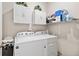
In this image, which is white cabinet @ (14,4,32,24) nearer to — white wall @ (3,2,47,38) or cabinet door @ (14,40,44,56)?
white wall @ (3,2,47,38)

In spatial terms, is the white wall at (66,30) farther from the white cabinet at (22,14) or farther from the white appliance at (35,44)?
the white cabinet at (22,14)

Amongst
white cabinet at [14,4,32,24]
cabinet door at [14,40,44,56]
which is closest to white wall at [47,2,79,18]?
white cabinet at [14,4,32,24]

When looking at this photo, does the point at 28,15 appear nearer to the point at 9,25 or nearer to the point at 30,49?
the point at 9,25

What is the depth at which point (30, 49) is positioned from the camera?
130 centimetres

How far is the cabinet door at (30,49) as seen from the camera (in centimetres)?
126

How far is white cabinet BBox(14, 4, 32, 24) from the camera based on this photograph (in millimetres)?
1334

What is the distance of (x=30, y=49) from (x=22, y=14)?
1.50ft

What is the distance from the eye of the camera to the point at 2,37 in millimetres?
1281

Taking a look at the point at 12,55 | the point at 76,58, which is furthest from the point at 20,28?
the point at 76,58

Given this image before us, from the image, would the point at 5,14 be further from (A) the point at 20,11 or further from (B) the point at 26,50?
(B) the point at 26,50

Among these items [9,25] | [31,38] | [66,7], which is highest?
[66,7]

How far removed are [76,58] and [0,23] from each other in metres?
0.99

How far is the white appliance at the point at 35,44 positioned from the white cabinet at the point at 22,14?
167 mm

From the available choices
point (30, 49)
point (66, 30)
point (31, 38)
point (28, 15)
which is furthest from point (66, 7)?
point (30, 49)
